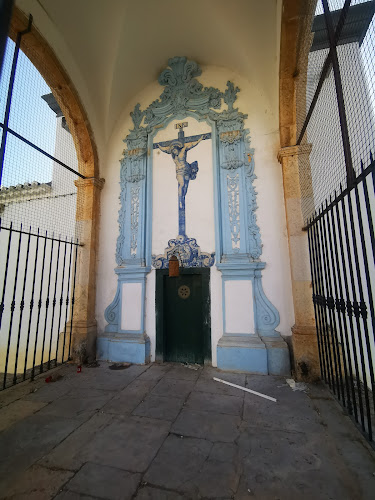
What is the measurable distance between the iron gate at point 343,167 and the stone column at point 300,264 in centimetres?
9

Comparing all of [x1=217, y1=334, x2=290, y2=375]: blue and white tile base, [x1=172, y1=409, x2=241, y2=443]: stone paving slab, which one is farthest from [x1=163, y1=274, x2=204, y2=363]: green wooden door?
[x1=172, y1=409, x2=241, y2=443]: stone paving slab

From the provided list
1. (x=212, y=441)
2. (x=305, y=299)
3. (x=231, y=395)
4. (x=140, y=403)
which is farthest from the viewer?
(x=305, y=299)

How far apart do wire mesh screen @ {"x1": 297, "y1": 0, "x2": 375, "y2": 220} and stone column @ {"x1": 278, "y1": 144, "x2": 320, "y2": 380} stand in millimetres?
81

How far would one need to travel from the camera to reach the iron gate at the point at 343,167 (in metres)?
1.91

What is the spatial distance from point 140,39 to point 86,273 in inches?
196

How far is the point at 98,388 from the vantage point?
342cm

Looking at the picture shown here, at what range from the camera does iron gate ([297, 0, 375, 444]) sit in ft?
6.28

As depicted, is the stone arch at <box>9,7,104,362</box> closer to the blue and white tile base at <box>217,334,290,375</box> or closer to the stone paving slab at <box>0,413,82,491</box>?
the stone paving slab at <box>0,413,82,491</box>

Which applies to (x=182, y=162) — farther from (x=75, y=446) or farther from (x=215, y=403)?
(x=75, y=446)

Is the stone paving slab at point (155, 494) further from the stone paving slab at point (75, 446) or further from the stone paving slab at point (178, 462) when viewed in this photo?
the stone paving slab at point (75, 446)

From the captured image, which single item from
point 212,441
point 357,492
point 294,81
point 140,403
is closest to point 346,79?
point 294,81

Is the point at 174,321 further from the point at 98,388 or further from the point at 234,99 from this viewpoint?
the point at 234,99

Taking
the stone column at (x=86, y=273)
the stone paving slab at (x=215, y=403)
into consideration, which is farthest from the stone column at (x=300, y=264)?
the stone column at (x=86, y=273)

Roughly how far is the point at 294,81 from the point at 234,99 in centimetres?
134
